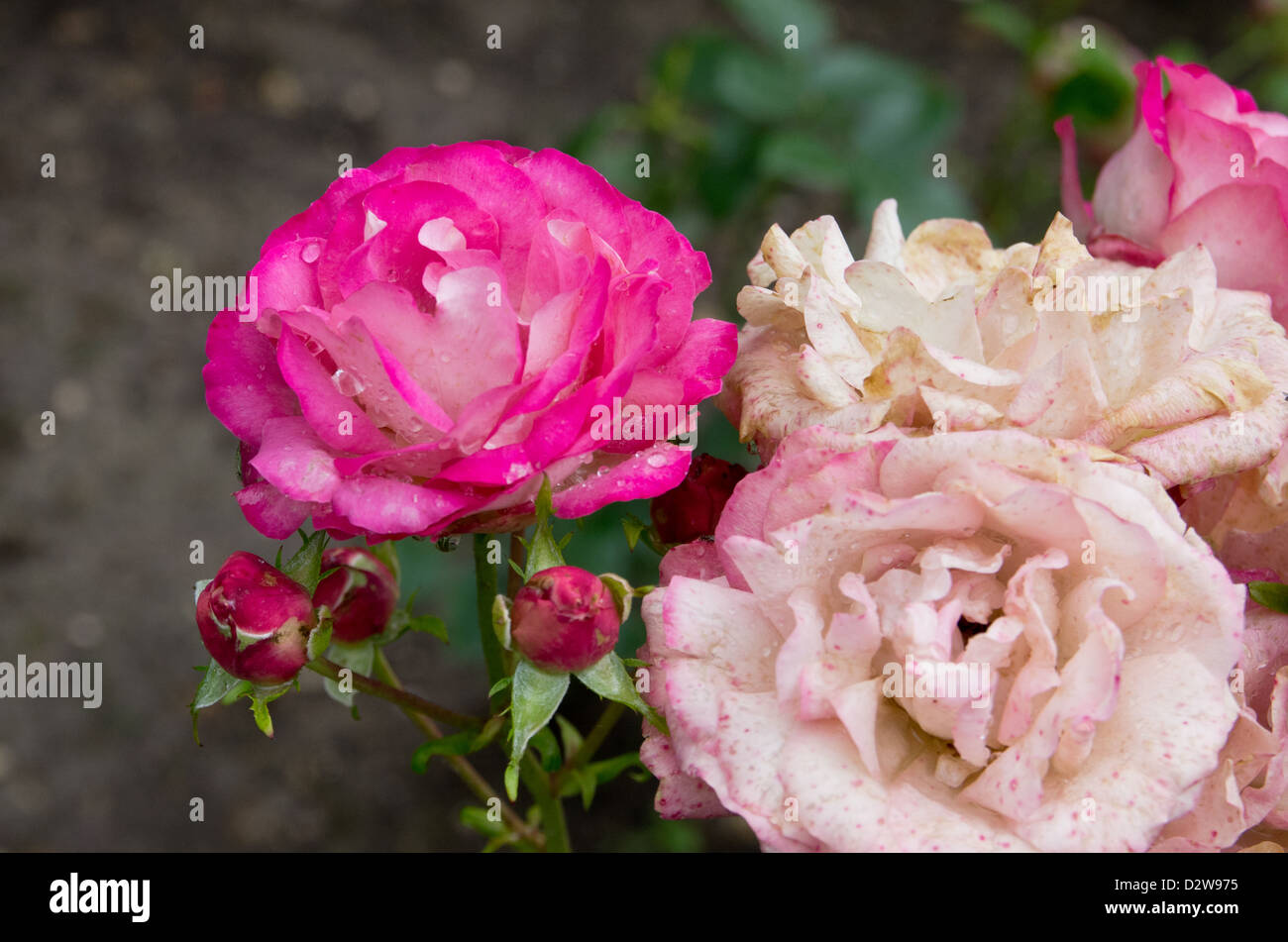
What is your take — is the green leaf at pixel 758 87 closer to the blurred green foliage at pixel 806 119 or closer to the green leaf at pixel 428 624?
the blurred green foliage at pixel 806 119

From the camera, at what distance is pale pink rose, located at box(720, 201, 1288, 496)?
559 mm

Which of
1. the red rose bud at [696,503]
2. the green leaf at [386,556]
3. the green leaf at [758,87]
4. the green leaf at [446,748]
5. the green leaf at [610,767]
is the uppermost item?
Result: the green leaf at [758,87]

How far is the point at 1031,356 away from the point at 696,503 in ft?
0.63

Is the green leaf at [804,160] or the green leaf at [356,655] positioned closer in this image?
the green leaf at [356,655]

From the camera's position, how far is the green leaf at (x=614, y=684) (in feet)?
1.94

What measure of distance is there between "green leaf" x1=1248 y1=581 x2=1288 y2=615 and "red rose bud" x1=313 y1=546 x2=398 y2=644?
49 centimetres

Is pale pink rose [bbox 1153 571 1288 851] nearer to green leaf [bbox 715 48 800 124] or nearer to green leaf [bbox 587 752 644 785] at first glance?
green leaf [bbox 587 752 644 785]

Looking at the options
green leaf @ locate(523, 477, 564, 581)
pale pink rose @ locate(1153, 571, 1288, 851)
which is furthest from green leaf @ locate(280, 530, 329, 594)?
pale pink rose @ locate(1153, 571, 1288, 851)

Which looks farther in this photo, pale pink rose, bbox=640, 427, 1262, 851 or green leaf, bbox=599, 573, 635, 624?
green leaf, bbox=599, 573, 635, 624

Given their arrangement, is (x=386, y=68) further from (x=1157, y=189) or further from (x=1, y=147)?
(x=1157, y=189)

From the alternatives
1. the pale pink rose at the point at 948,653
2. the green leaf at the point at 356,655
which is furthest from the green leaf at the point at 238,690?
the pale pink rose at the point at 948,653

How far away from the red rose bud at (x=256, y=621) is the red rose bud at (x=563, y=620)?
4.7 inches
